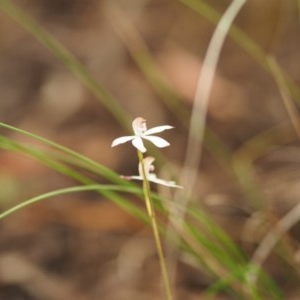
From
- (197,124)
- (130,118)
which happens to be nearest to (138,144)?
(197,124)

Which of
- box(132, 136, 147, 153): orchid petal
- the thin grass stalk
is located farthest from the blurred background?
box(132, 136, 147, 153): orchid petal

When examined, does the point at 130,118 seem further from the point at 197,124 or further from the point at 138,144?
the point at 138,144

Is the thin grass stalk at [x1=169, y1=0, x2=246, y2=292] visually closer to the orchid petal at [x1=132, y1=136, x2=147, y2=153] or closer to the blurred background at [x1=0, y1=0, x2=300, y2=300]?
the blurred background at [x1=0, y1=0, x2=300, y2=300]

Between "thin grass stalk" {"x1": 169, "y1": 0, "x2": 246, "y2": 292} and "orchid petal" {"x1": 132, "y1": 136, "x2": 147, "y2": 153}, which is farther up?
"thin grass stalk" {"x1": 169, "y1": 0, "x2": 246, "y2": 292}

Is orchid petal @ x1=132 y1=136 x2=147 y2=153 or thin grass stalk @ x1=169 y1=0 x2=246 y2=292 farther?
thin grass stalk @ x1=169 y1=0 x2=246 y2=292

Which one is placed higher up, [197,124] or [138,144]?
[197,124]

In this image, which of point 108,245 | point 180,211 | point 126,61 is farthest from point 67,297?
point 126,61

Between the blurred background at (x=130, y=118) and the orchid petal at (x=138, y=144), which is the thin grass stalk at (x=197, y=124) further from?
the orchid petal at (x=138, y=144)

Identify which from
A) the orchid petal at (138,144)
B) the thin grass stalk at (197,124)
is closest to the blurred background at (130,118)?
the thin grass stalk at (197,124)

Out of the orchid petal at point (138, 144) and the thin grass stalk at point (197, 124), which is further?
the thin grass stalk at point (197, 124)
